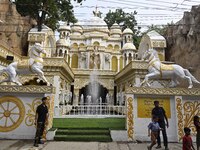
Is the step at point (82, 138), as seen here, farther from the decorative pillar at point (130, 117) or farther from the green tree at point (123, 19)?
the green tree at point (123, 19)

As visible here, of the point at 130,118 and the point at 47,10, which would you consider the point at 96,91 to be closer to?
the point at 47,10

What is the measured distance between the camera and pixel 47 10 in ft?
68.0

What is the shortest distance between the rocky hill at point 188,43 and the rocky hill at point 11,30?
14397mm

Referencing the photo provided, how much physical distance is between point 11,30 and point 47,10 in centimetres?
440

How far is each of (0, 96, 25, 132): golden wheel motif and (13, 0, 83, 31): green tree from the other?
49.0 ft

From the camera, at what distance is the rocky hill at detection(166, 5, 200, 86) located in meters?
16.3

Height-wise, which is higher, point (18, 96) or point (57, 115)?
point (18, 96)

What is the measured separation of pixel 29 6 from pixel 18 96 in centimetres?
1657

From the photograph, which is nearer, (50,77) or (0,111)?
(0,111)

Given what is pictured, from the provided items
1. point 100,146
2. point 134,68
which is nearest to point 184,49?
point 134,68

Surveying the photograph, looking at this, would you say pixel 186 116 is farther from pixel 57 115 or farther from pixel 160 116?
A: pixel 57 115

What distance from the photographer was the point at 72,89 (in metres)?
22.2

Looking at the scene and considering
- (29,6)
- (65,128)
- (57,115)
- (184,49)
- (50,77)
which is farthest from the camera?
(29,6)

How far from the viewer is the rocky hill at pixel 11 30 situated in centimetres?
1759
